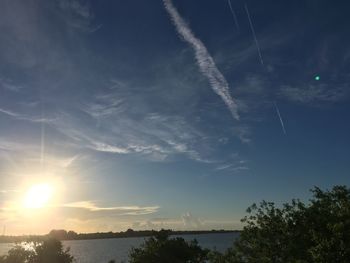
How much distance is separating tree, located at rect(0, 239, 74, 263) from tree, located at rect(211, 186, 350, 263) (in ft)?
122

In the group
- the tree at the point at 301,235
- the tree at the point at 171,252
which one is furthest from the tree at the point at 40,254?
the tree at the point at 301,235

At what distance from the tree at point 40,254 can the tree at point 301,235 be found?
122ft

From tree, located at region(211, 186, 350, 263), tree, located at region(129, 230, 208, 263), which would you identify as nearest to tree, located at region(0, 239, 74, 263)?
tree, located at region(129, 230, 208, 263)

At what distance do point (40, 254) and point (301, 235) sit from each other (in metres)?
47.4

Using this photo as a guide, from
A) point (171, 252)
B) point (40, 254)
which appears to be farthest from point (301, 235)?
point (40, 254)

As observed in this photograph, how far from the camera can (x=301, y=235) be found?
1267 inches

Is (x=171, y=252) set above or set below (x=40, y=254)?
below

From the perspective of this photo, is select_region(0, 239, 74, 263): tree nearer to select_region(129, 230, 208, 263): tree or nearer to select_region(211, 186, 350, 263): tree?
select_region(129, 230, 208, 263): tree

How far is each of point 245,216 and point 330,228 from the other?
9.68 meters

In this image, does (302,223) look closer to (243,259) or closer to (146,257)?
(243,259)

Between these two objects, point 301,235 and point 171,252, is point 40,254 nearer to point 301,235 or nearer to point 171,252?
point 171,252

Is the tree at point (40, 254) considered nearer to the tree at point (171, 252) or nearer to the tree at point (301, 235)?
the tree at point (171, 252)

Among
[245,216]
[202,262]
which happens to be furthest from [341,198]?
[202,262]

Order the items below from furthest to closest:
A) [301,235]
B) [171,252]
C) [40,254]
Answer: [40,254]
[171,252]
[301,235]
